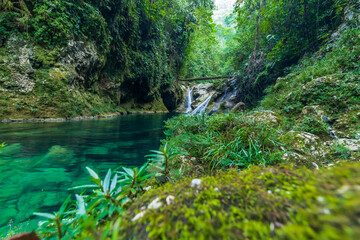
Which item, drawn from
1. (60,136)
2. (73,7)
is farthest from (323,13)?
(73,7)

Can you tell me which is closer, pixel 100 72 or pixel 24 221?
pixel 24 221

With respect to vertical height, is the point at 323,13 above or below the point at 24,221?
above

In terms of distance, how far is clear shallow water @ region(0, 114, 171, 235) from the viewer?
1.92 m

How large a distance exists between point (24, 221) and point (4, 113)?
6957 millimetres

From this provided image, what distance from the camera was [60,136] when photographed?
16.0 ft

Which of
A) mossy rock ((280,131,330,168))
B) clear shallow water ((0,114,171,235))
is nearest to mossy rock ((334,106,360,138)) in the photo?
mossy rock ((280,131,330,168))

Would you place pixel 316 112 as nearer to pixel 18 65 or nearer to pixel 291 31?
pixel 291 31

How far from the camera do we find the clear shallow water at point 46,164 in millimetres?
1923

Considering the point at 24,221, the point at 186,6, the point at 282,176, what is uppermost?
the point at 186,6

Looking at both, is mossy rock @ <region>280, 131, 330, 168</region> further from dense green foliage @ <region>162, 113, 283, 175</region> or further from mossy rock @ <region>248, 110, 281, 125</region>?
mossy rock @ <region>248, 110, 281, 125</region>

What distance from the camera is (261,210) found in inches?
23.5

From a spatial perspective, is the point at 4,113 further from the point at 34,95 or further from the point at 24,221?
the point at 24,221

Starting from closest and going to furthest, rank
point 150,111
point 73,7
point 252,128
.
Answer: point 252,128, point 73,7, point 150,111

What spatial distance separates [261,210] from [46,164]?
4020 mm
